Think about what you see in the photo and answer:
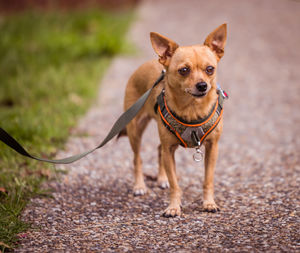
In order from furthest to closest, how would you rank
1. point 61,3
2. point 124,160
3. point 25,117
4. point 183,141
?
point 61,3, point 25,117, point 124,160, point 183,141

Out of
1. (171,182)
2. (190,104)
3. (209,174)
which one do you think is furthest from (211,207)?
(190,104)

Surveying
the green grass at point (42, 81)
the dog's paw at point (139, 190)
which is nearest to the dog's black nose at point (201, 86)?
the dog's paw at point (139, 190)

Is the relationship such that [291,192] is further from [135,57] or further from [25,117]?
[135,57]

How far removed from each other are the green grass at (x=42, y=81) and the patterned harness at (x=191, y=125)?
1469 mm

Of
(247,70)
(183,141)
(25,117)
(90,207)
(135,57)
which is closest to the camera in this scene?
(183,141)

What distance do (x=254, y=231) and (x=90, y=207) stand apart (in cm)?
154

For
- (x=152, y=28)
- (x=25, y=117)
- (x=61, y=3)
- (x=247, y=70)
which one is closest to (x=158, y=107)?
(x=25, y=117)

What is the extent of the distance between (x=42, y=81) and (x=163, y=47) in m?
5.26

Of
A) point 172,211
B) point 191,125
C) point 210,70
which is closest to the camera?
point 210,70

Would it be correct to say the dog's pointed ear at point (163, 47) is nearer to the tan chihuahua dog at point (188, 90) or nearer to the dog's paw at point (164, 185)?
the tan chihuahua dog at point (188, 90)

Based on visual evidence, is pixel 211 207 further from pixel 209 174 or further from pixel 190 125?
pixel 190 125

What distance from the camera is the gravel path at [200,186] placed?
3.02 metres

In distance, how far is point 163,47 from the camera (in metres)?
3.39

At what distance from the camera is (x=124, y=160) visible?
17.0 ft
